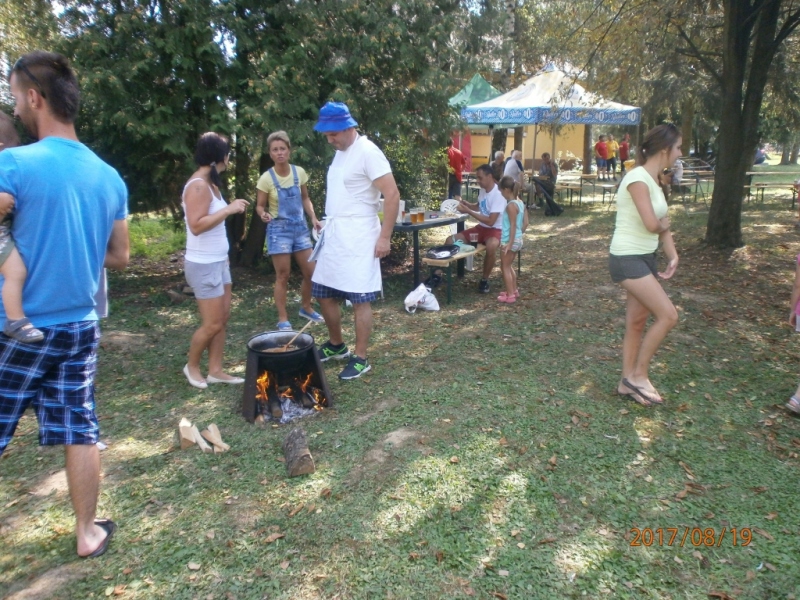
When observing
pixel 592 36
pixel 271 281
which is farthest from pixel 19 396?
pixel 592 36

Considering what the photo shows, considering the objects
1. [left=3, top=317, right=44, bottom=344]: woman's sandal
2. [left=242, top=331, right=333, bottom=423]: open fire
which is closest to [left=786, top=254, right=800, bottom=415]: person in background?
[left=242, top=331, right=333, bottom=423]: open fire

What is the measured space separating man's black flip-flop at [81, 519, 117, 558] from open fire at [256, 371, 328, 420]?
1354 millimetres

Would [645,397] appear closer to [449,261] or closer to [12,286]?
[449,261]

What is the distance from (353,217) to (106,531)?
Answer: 2.59m

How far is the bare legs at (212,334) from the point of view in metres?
4.37

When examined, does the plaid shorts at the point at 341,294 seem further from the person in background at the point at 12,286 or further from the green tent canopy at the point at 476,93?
the green tent canopy at the point at 476,93

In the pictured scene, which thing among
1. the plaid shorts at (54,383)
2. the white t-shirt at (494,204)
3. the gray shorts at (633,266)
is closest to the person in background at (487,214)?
the white t-shirt at (494,204)

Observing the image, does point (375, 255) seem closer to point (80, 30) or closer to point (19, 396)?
point (19, 396)

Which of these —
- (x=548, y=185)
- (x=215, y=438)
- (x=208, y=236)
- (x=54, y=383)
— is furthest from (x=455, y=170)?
(x=54, y=383)

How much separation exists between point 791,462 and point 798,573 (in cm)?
110

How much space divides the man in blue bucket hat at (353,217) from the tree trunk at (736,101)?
7316 mm

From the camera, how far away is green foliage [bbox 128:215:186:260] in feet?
30.2
